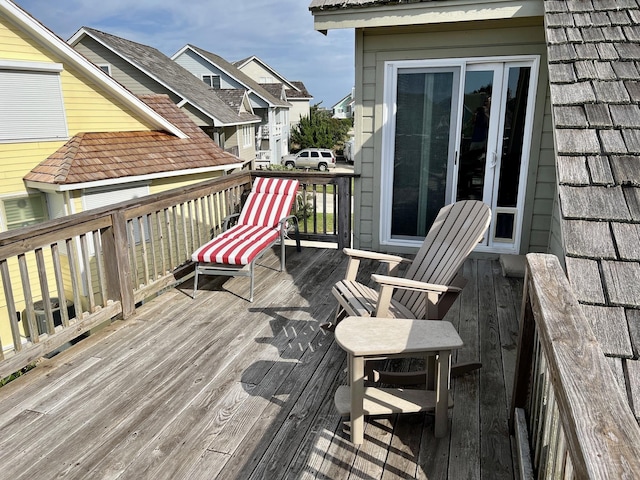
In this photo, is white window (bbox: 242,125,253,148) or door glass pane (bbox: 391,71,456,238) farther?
white window (bbox: 242,125,253,148)

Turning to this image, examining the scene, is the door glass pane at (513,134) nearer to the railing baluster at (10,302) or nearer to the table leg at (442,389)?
the table leg at (442,389)

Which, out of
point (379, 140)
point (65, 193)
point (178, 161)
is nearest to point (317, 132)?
point (178, 161)

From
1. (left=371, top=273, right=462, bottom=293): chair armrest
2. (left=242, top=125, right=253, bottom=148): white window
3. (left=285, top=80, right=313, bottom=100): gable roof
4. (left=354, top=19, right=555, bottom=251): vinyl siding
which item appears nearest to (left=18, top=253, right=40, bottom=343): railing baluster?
(left=371, top=273, right=462, bottom=293): chair armrest

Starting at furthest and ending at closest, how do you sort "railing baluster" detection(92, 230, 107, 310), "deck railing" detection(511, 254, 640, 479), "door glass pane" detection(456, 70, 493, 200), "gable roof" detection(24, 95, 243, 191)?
"gable roof" detection(24, 95, 243, 191) < "door glass pane" detection(456, 70, 493, 200) < "railing baluster" detection(92, 230, 107, 310) < "deck railing" detection(511, 254, 640, 479)

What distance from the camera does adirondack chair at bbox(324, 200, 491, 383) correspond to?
249 centimetres

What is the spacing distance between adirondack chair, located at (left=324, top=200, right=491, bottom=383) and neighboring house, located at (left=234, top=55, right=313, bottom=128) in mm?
28949

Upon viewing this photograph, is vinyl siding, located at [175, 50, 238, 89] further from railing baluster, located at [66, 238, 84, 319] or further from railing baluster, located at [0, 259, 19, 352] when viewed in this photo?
railing baluster, located at [0, 259, 19, 352]

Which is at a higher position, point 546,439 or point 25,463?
point 546,439

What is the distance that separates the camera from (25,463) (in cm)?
206

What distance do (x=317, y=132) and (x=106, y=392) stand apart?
2905 centimetres

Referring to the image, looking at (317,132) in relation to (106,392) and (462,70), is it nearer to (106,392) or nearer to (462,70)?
(462,70)

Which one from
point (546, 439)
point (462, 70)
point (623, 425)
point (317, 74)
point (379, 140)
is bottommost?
point (546, 439)

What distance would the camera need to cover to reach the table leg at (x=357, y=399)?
2.06 m

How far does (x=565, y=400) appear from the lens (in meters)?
1.00
